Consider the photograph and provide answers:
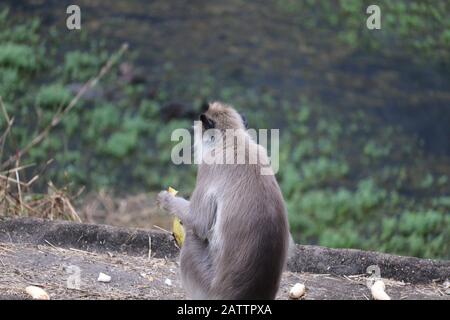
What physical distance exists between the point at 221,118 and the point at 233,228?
0.72 m

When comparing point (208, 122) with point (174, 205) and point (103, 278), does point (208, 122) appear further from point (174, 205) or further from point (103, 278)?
point (103, 278)

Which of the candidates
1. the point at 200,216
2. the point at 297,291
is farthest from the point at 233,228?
the point at 297,291

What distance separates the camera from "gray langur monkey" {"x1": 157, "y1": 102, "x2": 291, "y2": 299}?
144 inches

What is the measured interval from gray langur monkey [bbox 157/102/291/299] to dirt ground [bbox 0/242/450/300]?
73 cm

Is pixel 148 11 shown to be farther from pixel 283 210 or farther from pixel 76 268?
pixel 283 210

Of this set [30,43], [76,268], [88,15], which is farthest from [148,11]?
[76,268]

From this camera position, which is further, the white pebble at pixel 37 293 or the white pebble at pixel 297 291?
the white pebble at pixel 297 291

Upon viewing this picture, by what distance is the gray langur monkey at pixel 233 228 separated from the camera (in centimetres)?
367

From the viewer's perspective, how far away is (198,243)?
4066 mm

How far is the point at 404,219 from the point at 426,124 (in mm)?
1994

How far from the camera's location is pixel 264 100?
10047 millimetres

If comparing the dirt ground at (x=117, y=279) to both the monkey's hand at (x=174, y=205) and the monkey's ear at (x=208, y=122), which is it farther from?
the monkey's ear at (x=208, y=122)

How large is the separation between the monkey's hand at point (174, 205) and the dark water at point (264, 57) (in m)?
5.91

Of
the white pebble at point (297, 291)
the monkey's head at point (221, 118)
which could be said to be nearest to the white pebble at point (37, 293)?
the monkey's head at point (221, 118)
